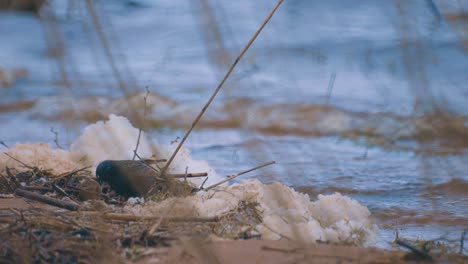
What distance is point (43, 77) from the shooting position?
9.84 metres

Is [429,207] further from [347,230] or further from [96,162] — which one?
[96,162]

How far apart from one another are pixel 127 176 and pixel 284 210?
Answer: 562 mm

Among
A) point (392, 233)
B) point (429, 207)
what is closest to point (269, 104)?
point (429, 207)

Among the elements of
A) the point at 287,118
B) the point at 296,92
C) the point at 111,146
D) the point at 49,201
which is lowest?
the point at 287,118

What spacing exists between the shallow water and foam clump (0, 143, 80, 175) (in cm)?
11

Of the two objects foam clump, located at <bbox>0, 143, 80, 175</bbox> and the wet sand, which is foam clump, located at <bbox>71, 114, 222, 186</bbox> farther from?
the wet sand

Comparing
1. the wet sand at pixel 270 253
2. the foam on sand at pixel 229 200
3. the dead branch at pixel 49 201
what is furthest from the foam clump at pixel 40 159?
the wet sand at pixel 270 253

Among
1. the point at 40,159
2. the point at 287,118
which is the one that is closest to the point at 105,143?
the point at 40,159

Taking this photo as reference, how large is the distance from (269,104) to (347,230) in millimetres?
5353

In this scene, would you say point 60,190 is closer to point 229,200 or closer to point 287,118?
point 229,200

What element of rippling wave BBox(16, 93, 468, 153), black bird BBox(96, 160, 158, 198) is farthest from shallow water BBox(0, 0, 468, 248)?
black bird BBox(96, 160, 158, 198)

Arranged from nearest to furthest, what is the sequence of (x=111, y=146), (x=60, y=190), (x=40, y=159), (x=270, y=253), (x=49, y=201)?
1. (x=270, y=253)
2. (x=49, y=201)
3. (x=60, y=190)
4. (x=40, y=159)
5. (x=111, y=146)

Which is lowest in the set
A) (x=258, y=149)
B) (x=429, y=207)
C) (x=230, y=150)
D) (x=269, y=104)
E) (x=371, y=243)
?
(x=269, y=104)

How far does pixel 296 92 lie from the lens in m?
1.96
